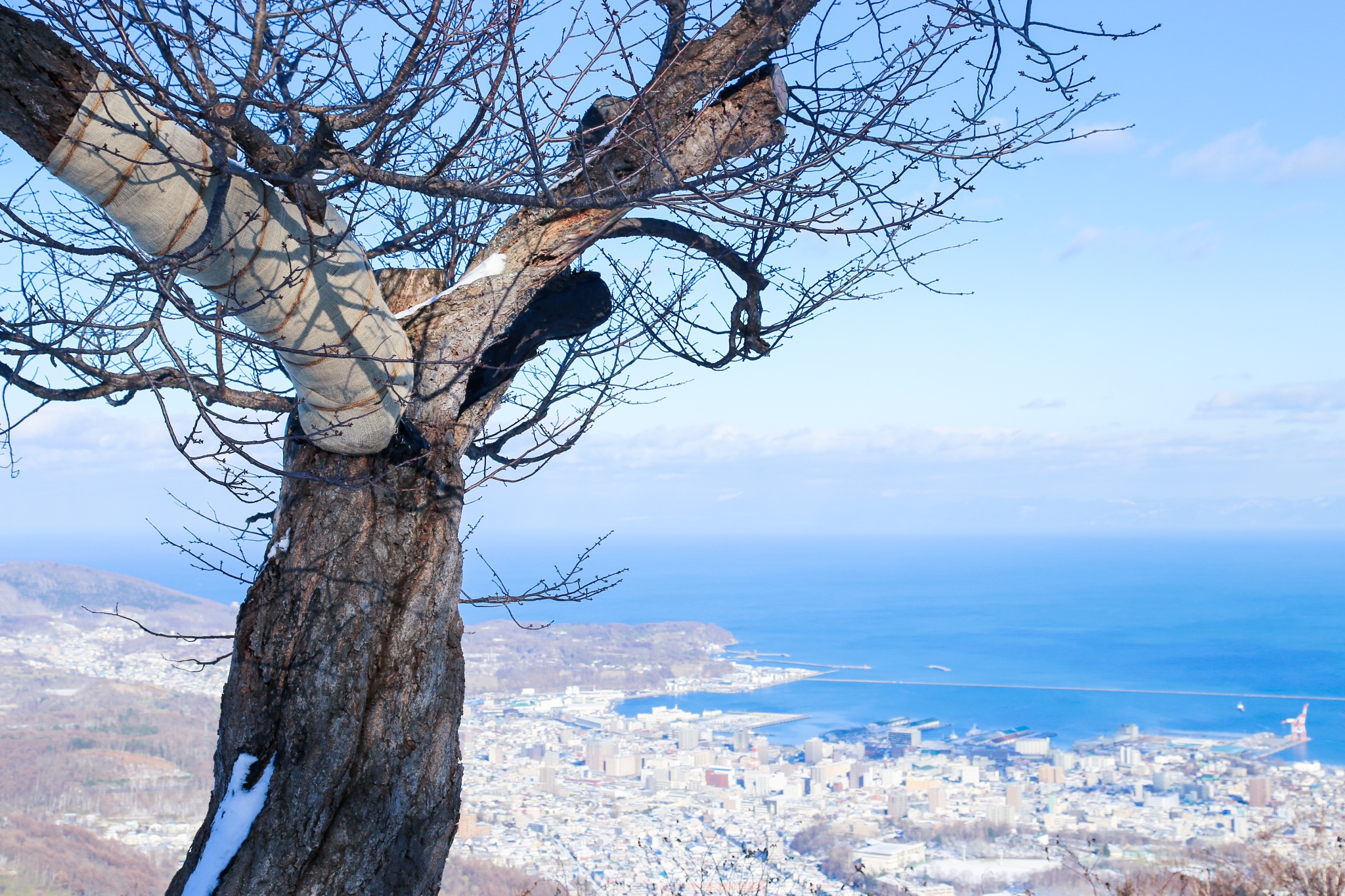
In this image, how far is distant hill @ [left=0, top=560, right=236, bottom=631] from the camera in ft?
101

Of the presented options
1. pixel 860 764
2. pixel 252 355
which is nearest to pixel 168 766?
pixel 860 764

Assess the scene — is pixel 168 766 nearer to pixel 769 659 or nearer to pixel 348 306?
pixel 348 306

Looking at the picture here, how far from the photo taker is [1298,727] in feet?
85.7

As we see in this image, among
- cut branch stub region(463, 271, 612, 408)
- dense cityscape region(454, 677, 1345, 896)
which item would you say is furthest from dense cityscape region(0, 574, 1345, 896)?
cut branch stub region(463, 271, 612, 408)

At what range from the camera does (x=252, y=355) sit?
13.4 feet

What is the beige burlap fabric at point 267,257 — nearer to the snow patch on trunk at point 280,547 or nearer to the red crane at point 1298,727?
the snow patch on trunk at point 280,547

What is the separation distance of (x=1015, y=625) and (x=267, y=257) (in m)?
60.2

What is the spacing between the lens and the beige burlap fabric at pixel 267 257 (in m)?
1.97

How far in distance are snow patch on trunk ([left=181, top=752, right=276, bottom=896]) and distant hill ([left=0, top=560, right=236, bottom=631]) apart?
28.7 meters

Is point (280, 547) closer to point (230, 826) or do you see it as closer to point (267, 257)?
point (230, 826)

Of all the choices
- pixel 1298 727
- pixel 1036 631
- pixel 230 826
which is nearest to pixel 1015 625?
pixel 1036 631

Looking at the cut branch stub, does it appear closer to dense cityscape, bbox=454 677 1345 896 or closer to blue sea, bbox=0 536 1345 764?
blue sea, bbox=0 536 1345 764

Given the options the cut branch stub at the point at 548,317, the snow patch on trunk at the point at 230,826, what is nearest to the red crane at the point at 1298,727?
the cut branch stub at the point at 548,317

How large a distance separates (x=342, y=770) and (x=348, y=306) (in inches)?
58.0
